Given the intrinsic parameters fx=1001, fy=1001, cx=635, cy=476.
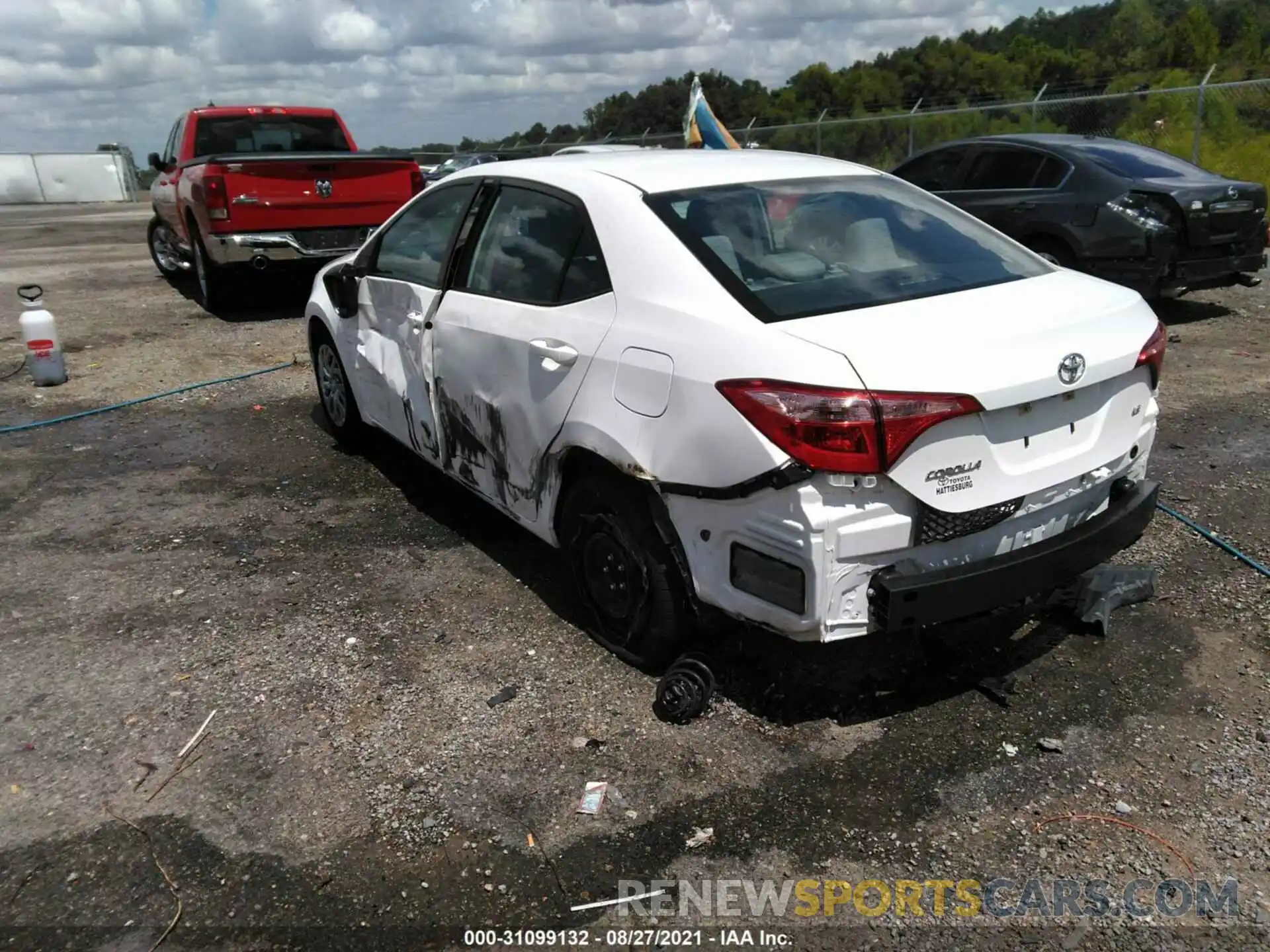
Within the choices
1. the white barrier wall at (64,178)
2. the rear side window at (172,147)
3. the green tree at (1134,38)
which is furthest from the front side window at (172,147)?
the green tree at (1134,38)

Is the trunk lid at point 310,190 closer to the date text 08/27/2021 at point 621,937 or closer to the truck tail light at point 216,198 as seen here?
the truck tail light at point 216,198

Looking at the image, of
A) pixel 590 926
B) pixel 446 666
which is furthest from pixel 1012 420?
pixel 446 666

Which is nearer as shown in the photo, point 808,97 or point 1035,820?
point 1035,820

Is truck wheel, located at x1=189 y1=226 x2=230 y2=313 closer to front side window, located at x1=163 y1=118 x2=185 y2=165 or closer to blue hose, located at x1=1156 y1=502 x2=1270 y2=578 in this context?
front side window, located at x1=163 y1=118 x2=185 y2=165

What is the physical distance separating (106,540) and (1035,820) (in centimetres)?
444

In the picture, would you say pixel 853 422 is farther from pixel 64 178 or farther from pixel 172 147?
pixel 64 178

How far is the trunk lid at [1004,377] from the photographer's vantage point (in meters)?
2.78

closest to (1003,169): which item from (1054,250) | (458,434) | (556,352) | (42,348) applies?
(1054,250)

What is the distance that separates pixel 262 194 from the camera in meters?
9.38

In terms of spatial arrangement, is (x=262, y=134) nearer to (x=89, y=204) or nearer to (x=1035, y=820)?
(x=1035, y=820)

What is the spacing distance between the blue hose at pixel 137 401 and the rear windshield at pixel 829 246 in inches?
215

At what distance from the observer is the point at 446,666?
3.76 meters

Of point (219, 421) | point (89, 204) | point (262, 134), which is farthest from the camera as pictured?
point (89, 204)

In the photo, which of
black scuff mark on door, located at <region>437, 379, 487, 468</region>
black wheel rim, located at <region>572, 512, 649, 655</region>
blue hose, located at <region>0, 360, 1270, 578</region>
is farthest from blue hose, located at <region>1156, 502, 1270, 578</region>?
black scuff mark on door, located at <region>437, 379, 487, 468</region>
